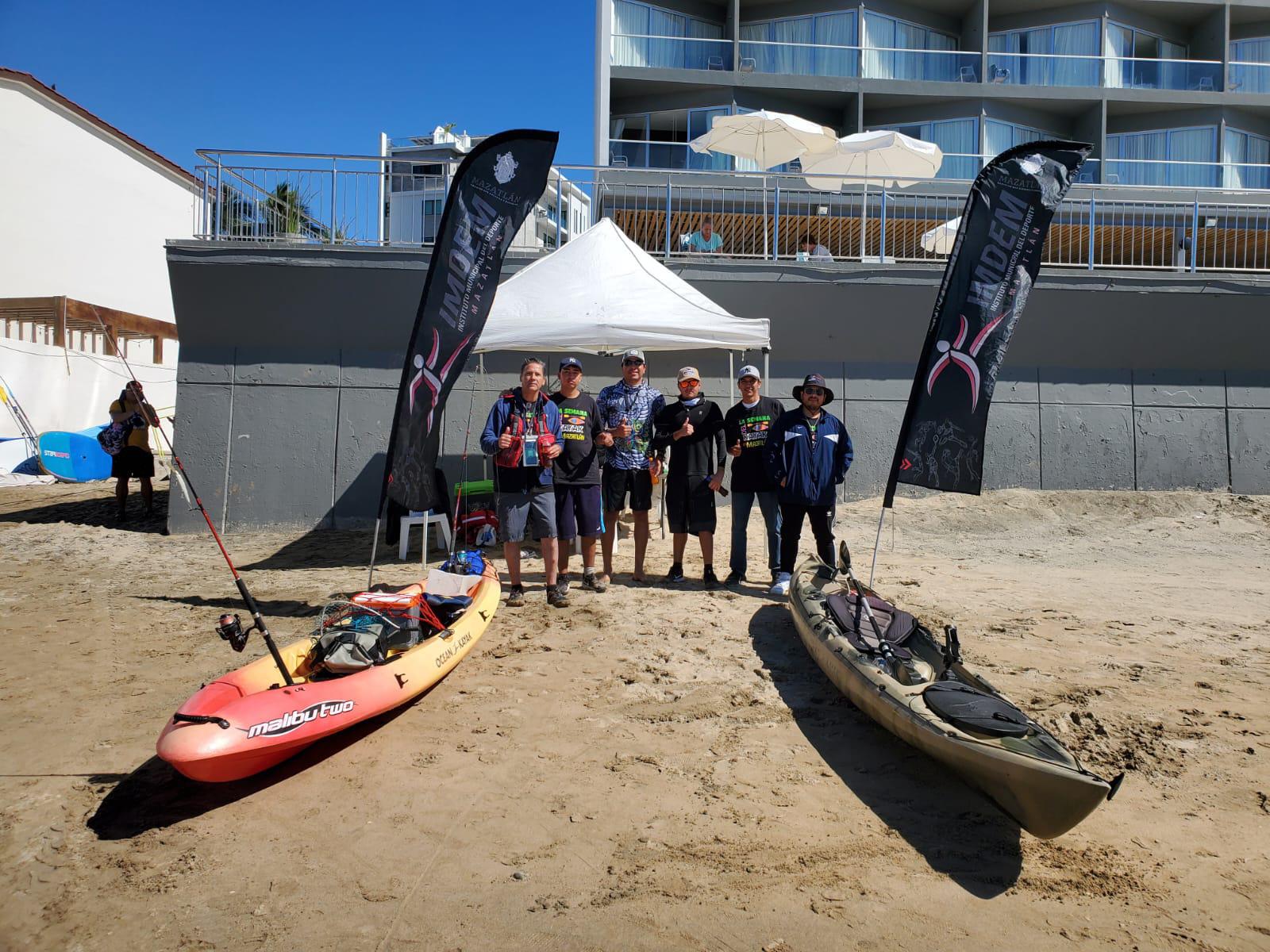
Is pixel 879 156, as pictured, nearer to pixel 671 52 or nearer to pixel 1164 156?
pixel 671 52

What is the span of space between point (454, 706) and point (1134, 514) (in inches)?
377

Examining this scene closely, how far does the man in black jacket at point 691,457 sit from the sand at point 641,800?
0.61 metres

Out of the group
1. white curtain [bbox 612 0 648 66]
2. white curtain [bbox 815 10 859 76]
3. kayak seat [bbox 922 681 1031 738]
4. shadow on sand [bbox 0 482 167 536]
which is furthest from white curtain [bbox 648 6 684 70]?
kayak seat [bbox 922 681 1031 738]

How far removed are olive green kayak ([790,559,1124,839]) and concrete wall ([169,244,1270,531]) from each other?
536cm

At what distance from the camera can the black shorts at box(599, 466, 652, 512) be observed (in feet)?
22.8

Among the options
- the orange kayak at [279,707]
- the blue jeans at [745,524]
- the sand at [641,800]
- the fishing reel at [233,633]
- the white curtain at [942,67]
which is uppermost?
the white curtain at [942,67]

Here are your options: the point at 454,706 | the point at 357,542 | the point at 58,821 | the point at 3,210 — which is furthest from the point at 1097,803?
the point at 3,210

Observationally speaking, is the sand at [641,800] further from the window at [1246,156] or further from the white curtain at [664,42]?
the window at [1246,156]

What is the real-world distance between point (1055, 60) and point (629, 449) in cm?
2217

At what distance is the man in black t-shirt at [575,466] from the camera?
6652mm

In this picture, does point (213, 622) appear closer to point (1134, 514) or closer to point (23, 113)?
point (1134, 514)

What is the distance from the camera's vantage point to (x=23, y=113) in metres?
23.1

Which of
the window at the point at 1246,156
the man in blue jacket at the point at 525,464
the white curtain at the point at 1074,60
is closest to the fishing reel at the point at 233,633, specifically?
the man in blue jacket at the point at 525,464

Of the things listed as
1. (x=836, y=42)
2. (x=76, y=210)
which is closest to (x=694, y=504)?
(x=836, y=42)
